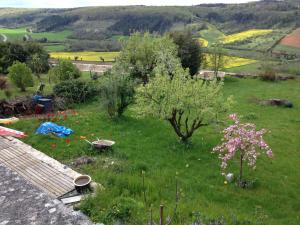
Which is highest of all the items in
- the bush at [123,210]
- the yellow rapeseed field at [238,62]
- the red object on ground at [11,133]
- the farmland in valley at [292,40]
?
the bush at [123,210]

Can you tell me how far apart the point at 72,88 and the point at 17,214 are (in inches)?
955

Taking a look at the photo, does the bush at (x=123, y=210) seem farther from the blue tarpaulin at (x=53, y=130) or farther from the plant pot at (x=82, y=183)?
the blue tarpaulin at (x=53, y=130)

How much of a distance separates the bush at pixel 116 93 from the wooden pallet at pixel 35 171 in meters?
8.51

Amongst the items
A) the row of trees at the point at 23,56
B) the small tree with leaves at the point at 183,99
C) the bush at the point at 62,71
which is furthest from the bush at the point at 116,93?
the row of trees at the point at 23,56

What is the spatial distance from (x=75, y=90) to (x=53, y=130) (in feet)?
36.6

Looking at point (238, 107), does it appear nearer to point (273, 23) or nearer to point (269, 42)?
point (269, 42)

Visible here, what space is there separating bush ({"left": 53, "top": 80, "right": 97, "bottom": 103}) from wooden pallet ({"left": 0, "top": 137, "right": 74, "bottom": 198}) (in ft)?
42.8

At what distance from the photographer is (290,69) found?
54156mm

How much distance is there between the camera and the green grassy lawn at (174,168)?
507 inches

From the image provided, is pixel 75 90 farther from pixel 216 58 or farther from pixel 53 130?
pixel 216 58

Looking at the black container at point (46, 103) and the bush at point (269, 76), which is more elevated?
the black container at point (46, 103)

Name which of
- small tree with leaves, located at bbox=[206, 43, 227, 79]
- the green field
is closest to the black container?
small tree with leaves, located at bbox=[206, 43, 227, 79]

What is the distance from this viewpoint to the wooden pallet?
13.5 meters

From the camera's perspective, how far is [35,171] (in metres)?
15.1
